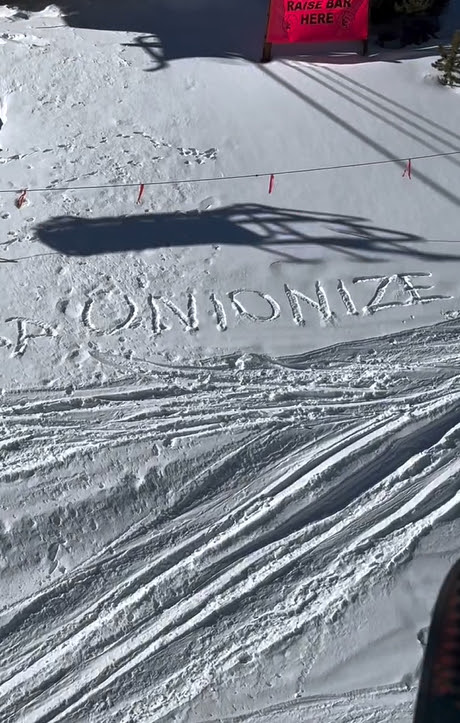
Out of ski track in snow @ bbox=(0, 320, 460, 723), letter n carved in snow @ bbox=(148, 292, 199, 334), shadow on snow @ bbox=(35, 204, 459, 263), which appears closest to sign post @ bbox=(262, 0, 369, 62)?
shadow on snow @ bbox=(35, 204, 459, 263)

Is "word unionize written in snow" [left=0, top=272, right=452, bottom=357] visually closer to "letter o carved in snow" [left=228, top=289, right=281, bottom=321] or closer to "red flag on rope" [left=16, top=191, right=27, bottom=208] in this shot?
"letter o carved in snow" [left=228, top=289, right=281, bottom=321]

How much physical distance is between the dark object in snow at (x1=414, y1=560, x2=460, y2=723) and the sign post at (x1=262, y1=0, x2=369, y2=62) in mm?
8610

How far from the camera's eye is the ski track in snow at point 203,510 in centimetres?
701

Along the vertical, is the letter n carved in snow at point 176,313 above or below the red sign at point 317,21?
below

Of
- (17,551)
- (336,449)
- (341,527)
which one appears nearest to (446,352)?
(336,449)

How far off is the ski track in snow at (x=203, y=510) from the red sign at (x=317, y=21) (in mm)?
5673

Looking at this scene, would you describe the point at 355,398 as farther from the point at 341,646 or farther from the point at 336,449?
the point at 341,646

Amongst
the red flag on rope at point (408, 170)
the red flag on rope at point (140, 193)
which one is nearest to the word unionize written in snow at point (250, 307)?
the red flag on rope at point (140, 193)

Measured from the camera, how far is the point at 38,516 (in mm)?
7793

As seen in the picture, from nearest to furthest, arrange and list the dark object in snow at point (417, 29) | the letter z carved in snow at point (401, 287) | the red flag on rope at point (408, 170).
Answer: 1. the letter z carved in snow at point (401, 287)
2. the red flag on rope at point (408, 170)
3. the dark object in snow at point (417, 29)

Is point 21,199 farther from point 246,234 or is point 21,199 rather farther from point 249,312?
point 249,312

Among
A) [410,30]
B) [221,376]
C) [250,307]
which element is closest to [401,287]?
[250,307]

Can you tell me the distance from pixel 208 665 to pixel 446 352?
4531 mm

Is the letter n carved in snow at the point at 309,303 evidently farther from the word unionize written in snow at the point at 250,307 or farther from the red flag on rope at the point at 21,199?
the red flag on rope at the point at 21,199
